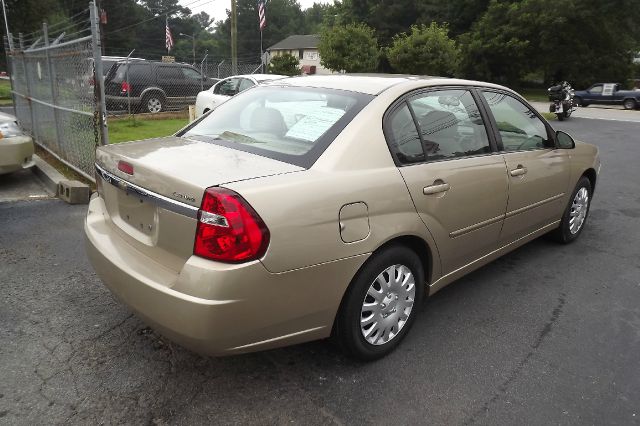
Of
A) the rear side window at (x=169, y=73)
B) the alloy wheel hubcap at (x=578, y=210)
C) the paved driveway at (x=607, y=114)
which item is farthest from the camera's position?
the paved driveway at (x=607, y=114)

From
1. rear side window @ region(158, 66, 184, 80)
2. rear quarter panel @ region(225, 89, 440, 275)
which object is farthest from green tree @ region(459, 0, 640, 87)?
rear quarter panel @ region(225, 89, 440, 275)

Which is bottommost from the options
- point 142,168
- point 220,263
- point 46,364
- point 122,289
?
point 46,364

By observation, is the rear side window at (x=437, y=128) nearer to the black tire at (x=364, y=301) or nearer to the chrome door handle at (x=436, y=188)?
the chrome door handle at (x=436, y=188)

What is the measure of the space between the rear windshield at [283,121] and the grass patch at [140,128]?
7.59m

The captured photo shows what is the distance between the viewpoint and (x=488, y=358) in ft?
9.52

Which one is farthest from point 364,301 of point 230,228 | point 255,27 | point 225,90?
point 255,27

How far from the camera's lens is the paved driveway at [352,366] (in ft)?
7.88

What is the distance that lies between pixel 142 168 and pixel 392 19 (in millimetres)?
52289

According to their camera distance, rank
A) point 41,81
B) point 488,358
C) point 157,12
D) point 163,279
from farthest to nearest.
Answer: point 157,12, point 41,81, point 488,358, point 163,279

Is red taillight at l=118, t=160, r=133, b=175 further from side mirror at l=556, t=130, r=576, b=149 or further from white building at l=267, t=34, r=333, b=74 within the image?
white building at l=267, t=34, r=333, b=74

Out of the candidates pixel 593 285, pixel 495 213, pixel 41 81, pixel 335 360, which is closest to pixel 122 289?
pixel 335 360

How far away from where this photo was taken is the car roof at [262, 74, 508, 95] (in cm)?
306

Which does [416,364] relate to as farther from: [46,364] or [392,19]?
[392,19]

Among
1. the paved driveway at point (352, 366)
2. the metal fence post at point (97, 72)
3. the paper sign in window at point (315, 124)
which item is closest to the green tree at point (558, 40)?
the metal fence post at point (97, 72)
